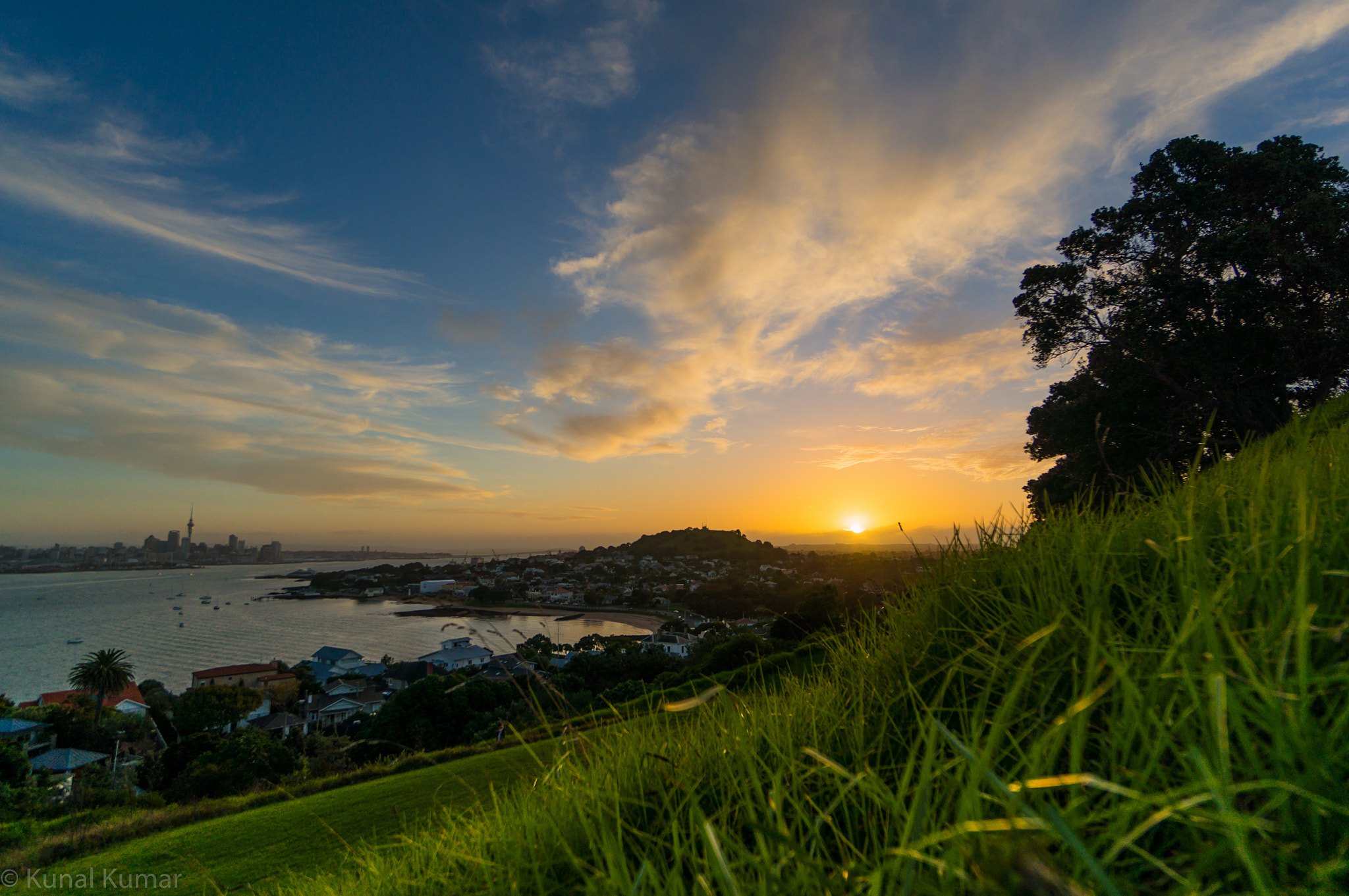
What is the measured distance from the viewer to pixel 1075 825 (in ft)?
2.52

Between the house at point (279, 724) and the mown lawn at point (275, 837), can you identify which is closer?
the mown lawn at point (275, 837)

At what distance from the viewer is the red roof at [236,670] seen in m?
39.8

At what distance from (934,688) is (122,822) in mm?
14079

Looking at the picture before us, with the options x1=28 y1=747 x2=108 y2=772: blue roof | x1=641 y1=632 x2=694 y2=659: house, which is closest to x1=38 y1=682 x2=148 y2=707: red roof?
x1=28 y1=747 x2=108 y2=772: blue roof

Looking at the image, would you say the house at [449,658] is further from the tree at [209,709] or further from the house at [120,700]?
the house at [120,700]

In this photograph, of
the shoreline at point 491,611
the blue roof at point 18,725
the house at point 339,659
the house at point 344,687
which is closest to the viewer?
the shoreline at point 491,611

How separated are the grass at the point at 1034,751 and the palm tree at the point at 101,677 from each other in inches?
1642

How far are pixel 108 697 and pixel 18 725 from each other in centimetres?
427

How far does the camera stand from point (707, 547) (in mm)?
81188

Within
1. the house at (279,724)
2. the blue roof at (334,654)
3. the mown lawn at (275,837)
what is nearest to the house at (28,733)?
the house at (279,724)

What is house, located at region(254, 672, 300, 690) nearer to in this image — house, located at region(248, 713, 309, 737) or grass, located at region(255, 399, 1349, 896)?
house, located at region(248, 713, 309, 737)

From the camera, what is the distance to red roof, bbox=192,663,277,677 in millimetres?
39781

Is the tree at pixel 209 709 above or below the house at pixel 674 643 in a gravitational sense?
below

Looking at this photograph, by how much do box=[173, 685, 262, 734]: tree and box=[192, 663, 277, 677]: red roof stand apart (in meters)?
8.62
